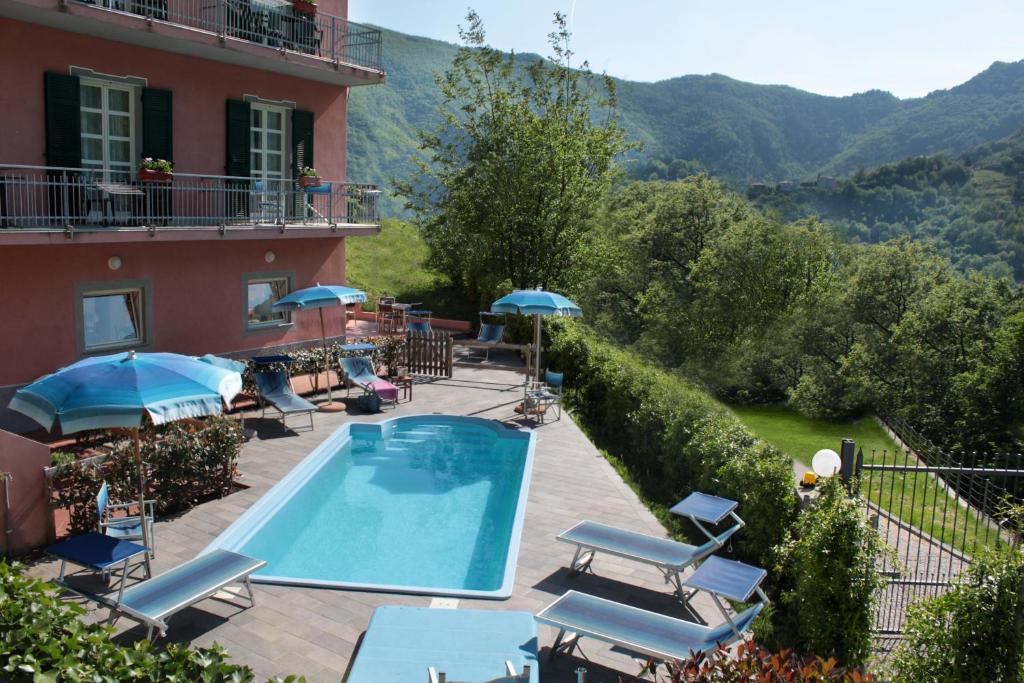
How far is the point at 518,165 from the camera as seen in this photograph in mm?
24734

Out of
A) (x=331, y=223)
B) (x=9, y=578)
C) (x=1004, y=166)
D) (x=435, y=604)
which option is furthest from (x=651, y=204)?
(x=1004, y=166)

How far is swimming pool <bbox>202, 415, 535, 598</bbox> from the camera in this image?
892 centimetres

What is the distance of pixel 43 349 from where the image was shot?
43.0ft

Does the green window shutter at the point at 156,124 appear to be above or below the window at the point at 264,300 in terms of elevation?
above

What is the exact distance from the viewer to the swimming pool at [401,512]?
8922 millimetres

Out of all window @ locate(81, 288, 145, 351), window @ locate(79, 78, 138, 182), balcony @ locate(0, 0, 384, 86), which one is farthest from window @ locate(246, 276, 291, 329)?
balcony @ locate(0, 0, 384, 86)

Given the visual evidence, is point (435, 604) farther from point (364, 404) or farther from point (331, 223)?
point (331, 223)

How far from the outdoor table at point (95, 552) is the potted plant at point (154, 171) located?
826 centimetres

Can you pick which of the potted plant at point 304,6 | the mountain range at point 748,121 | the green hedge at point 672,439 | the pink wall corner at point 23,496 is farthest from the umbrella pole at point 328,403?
the mountain range at point 748,121

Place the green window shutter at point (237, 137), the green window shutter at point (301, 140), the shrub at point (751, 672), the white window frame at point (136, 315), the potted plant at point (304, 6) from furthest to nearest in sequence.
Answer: the green window shutter at point (301, 140)
the potted plant at point (304, 6)
the green window shutter at point (237, 137)
the white window frame at point (136, 315)
the shrub at point (751, 672)

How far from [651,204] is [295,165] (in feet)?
90.2

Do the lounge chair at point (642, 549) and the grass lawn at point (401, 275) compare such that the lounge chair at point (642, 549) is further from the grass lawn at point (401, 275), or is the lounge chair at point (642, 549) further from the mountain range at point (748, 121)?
the mountain range at point (748, 121)

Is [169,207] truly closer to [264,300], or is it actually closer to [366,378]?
[264,300]

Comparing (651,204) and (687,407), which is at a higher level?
(651,204)
